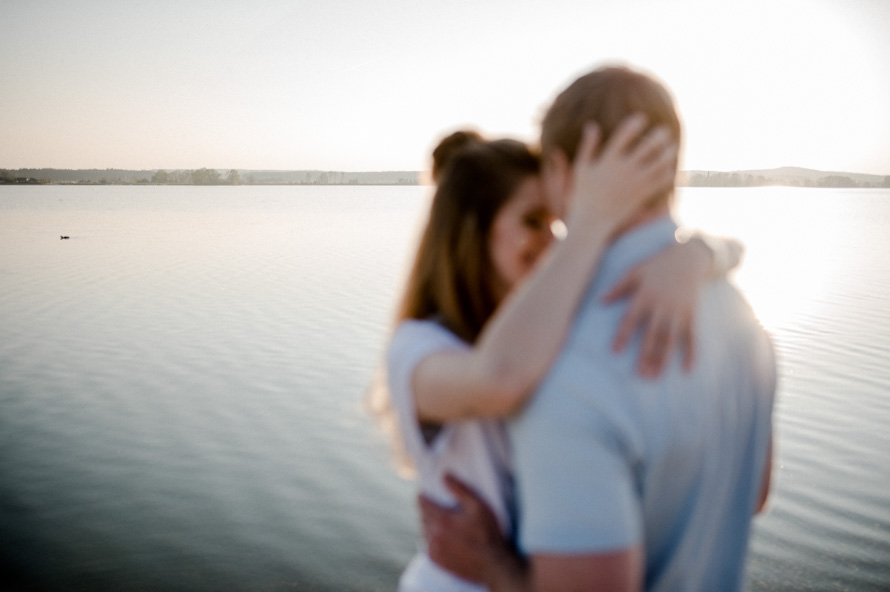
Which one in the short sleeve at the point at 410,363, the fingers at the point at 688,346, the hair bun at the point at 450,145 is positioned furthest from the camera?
the hair bun at the point at 450,145

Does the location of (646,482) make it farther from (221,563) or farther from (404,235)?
(404,235)

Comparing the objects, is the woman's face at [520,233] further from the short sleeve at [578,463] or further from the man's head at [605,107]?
the short sleeve at [578,463]

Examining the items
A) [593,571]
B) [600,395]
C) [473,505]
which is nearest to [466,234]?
[473,505]

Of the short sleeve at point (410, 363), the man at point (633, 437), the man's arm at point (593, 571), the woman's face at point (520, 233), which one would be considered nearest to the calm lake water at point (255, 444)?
the woman's face at point (520, 233)

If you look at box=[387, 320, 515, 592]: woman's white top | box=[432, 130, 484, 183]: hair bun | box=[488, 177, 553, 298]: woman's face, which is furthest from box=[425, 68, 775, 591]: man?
box=[432, 130, 484, 183]: hair bun

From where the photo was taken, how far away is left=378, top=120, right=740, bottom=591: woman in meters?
1.32

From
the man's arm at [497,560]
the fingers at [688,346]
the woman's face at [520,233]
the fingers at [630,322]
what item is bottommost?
the man's arm at [497,560]

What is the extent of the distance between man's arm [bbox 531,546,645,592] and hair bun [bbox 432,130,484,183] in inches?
50.8

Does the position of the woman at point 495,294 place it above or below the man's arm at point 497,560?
above

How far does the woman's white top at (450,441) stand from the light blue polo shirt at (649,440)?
1.04 feet

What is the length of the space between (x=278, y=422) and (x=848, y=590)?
7.24m

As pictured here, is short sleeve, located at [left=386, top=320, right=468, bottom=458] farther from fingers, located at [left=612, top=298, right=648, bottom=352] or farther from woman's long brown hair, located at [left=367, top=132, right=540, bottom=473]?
fingers, located at [left=612, top=298, right=648, bottom=352]

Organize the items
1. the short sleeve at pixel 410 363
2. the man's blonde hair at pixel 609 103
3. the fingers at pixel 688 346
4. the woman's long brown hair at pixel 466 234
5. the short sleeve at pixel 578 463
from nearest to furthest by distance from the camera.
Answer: the short sleeve at pixel 578 463 < the fingers at pixel 688 346 < the man's blonde hair at pixel 609 103 < the short sleeve at pixel 410 363 < the woman's long brown hair at pixel 466 234

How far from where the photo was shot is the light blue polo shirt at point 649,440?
3.93ft
